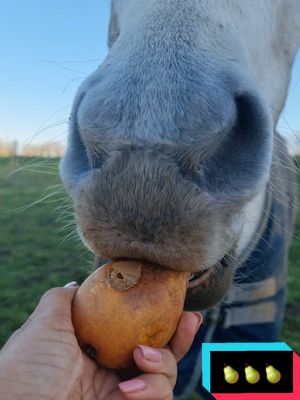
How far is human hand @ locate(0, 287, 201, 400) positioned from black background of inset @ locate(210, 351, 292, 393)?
0.91m

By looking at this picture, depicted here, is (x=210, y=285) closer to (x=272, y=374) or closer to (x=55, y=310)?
(x=55, y=310)

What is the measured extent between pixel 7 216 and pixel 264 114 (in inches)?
376

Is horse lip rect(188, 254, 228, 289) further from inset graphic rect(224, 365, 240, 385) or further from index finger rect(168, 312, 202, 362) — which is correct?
inset graphic rect(224, 365, 240, 385)

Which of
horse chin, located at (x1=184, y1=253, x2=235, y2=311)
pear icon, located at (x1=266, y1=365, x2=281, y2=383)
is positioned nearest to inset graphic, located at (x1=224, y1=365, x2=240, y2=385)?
pear icon, located at (x1=266, y1=365, x2=281, y2=383)

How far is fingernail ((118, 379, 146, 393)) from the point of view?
4.00ft

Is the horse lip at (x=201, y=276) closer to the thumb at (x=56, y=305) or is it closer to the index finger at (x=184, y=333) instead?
the index finger at (x=184, y=333)

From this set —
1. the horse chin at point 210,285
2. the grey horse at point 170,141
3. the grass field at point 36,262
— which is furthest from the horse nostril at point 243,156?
the grass field at point 36,262

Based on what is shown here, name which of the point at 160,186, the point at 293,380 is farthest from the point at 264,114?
the point at 293,380

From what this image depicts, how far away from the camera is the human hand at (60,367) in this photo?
1191 millimetres

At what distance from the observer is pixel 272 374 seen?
2.34 metres

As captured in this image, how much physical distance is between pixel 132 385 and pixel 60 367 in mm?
182

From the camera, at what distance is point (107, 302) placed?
1.24m

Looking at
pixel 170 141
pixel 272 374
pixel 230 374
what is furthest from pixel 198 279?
pixel 272 374

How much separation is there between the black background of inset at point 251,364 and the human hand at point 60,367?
91 centimetres
